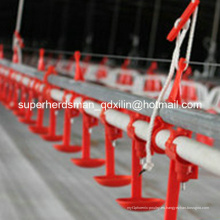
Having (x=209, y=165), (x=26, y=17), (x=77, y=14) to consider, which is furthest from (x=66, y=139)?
(x=26, y=17)

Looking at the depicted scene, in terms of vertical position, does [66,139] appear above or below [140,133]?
below

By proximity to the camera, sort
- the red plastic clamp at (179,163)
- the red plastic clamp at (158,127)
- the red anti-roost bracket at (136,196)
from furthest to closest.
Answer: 1. the red anti-roost bracket at (136,196)
2. the red plastic clamp at (158,127)
3. the red plastic clamp at (179,163)

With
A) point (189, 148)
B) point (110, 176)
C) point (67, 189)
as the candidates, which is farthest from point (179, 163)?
point (67, 189)

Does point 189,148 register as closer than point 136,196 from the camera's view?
Yes

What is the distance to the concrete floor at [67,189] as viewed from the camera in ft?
6.83

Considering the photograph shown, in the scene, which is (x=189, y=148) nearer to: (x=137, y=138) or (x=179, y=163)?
(x=179, y=163)

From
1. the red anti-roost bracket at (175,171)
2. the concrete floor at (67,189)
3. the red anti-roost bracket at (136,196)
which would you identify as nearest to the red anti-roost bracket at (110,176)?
the concrete floor at (67,189)

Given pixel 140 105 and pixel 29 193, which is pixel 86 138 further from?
pixel 140 105

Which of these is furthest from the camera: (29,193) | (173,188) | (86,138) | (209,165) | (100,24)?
(100,24)

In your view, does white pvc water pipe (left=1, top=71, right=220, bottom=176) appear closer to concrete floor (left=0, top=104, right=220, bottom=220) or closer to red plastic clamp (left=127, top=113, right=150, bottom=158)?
red plastic clamp (left=127, top=113, right=150, bottom=158)

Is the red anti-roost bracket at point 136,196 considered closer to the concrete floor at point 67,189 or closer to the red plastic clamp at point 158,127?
the concrete floor at point 67,189

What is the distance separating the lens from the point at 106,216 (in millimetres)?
2068

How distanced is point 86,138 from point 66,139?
56 centimetres

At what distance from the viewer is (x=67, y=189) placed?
2.46 meters
